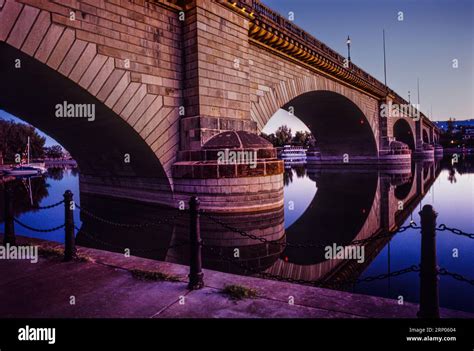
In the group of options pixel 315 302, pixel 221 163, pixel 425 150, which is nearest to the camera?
pixel 315 302

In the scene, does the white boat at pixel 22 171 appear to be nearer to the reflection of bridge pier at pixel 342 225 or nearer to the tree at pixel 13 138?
the tree at pixel 13 138

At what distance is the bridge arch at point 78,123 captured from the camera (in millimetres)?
8939

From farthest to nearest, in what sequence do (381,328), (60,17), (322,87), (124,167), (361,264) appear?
(322,87) → (124,167) → (60,17) → (361,264) → (381,328)

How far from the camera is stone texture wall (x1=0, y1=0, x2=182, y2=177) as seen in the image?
25.6 ft

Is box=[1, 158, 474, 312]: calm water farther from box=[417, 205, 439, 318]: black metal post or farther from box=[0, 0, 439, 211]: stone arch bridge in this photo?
box=[417, 205, 439, 318]: black metal post

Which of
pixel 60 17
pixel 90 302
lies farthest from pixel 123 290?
pixel 60 17

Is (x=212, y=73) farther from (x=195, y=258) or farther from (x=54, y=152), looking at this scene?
(x=54, y=152)

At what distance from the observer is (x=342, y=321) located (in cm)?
276

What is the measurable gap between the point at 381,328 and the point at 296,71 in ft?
57.8

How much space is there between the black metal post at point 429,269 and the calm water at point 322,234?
2.14 meters

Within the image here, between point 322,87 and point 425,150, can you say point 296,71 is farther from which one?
point 425,150

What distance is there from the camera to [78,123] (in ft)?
40.9

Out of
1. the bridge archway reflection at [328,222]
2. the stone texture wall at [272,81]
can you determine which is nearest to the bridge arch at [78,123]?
the bridge archway reflection at [328,222]

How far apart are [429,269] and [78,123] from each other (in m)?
13.2
